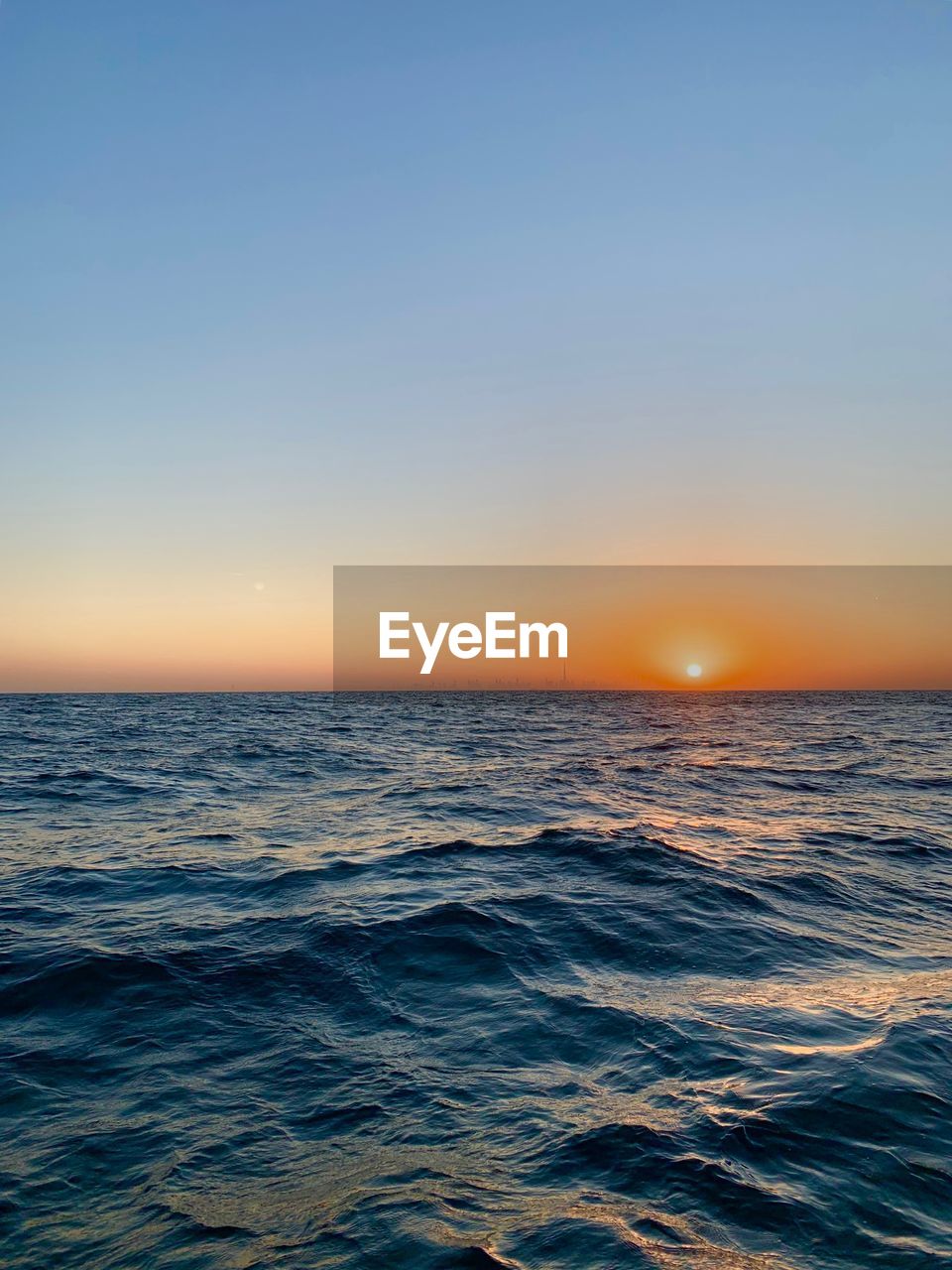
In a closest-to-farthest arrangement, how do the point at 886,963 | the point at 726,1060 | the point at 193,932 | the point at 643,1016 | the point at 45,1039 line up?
the point at 726,1060, the point at 45,1039, the point at 643,1016, the point at 886,963, the point at 193,932

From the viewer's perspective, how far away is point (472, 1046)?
752cm

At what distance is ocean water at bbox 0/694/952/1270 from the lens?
5.00 meters

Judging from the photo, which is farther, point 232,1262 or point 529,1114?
point 529,1114

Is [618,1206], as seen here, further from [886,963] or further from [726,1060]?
[886,963]

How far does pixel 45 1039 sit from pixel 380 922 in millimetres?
4642

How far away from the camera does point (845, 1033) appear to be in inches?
307

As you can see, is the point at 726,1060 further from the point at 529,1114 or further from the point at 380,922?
the point at 380,922

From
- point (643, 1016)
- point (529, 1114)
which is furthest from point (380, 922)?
point (529, 1114)

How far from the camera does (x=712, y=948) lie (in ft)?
34.4

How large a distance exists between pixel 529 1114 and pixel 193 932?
245 inches

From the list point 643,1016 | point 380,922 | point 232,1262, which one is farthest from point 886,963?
point 232,1262

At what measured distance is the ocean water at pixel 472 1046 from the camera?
5.00 m

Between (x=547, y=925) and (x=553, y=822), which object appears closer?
(x=547, y=925)

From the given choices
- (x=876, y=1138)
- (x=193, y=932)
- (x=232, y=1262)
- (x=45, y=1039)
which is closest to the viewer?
(x=232, y=1262)
